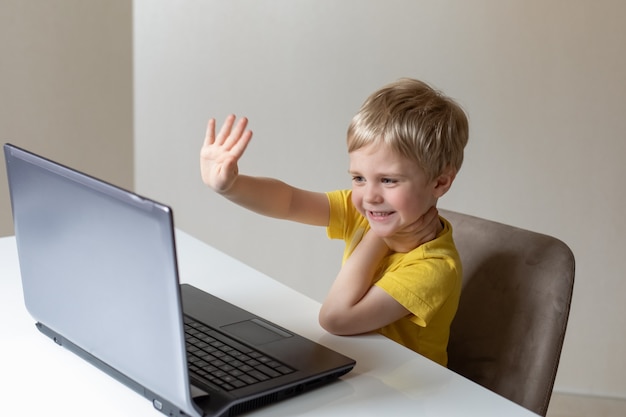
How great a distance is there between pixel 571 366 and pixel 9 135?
1.98m

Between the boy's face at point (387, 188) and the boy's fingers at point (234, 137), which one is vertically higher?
the boy's fingers at point (234, 137)

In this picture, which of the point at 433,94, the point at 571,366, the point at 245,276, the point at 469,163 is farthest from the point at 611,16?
the point at 245,276

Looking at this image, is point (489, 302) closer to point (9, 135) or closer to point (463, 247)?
point (463, 247)

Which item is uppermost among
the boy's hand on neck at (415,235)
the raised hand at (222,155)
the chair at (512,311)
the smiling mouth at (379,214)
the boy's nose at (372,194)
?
the raised hand at (222,155)

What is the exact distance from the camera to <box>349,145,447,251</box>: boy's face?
4.30ft

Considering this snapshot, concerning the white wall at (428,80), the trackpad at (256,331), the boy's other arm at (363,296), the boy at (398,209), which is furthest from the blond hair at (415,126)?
the white wall at (428,80)

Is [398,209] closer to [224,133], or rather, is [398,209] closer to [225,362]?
[224,133]

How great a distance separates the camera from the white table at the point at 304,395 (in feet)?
3.15

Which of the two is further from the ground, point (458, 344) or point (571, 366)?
point (458, 344)

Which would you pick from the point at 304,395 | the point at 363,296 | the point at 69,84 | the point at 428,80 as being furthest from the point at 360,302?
the point at 69,84

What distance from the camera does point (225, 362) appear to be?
40.6 inches

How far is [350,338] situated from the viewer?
121cm

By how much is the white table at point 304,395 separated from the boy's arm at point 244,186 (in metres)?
0.21

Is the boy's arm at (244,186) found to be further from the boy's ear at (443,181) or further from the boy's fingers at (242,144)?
the boy's ear at (443,181)
